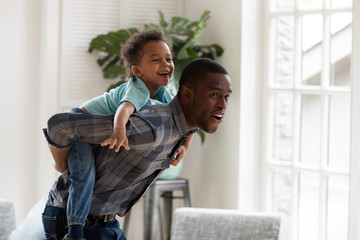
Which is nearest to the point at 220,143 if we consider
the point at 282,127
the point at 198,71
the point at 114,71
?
the point at 282,127

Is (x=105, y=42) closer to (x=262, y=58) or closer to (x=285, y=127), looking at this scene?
(x=262, y=58)

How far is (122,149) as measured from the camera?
1204 mm

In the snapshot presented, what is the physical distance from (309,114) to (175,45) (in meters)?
0.92

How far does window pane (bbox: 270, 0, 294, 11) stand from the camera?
3223 millimetres

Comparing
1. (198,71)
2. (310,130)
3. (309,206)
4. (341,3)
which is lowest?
(309,206)

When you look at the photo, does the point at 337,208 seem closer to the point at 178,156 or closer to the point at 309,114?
the point at 309,114

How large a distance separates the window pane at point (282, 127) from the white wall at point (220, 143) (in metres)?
0.22

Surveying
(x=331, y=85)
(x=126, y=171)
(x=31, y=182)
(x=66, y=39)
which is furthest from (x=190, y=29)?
(x=126, y=171)

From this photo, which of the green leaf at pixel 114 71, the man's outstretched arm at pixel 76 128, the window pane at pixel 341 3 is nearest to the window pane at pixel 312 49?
the window pane at pixel 341 3

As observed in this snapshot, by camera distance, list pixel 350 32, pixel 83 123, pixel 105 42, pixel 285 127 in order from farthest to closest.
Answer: pixel 105 42
pixel 285 127
pixel 350 32
pixel 83 123

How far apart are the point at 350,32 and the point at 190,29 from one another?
1.09 meters

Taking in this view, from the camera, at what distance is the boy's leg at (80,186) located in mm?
1228

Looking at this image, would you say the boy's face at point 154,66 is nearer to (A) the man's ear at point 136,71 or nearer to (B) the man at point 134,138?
(A) the man's ear at point 136,71

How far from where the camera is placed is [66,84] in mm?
3631
